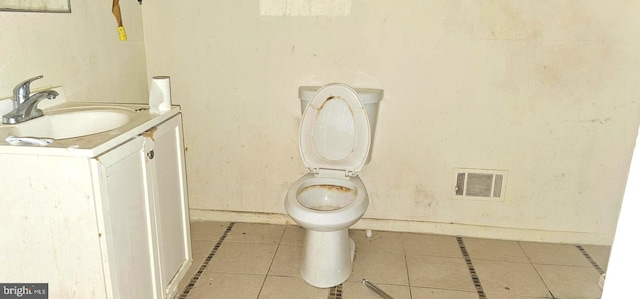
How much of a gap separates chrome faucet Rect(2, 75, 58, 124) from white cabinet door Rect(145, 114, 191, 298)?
1.16 ft

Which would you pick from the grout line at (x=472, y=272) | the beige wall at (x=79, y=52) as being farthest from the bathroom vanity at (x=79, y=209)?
→ the grout line at (x=472, y=272)

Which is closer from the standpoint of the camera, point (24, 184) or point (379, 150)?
point (24, 184)

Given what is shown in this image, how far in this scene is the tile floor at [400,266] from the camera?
1.87 metres

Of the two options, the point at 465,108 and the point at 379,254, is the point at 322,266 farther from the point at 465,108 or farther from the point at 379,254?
the point at 465,108

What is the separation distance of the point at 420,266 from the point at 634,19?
1.48 meters

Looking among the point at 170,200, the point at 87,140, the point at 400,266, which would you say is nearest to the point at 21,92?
the point at 87,140

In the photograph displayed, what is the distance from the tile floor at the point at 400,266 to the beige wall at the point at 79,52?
885mm

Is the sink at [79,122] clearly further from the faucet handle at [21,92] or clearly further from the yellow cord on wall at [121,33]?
the yellow cord on wall at [121,33]

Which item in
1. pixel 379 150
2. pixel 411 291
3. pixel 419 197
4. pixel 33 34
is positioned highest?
pixel 33 34

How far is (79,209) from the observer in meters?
1.18

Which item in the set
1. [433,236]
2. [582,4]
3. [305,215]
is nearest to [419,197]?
[433,236]

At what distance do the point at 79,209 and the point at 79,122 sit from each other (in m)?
0.47

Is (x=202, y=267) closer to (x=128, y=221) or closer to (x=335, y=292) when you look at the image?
(x=335, y=292)

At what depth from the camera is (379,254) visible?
2166 millimetres
